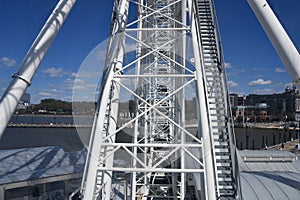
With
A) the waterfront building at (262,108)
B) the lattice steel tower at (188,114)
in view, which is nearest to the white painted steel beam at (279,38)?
the lattice steel tower at (188,114)

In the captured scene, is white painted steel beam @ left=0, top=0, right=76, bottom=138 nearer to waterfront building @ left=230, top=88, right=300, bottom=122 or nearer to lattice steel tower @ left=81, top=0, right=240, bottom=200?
lattice steel tower @ left=81, top=0, right=240, bottom=200

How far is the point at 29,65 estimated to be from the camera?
3291 millimetres

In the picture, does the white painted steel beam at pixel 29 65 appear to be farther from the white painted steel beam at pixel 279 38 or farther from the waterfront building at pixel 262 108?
the waterfront building at pixel 262 108

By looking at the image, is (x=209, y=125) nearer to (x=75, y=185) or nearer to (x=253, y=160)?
(x=75, y=185)

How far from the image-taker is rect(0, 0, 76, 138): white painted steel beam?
9.95 ft

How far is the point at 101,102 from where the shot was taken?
5656mm

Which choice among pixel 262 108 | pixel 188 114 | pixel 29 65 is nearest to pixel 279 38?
pixel 29 65

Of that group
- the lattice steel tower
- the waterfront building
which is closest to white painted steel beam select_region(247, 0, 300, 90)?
the lattice steel tower

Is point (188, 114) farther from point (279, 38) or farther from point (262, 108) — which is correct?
point (262, 108)

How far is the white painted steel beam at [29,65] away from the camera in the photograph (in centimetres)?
303

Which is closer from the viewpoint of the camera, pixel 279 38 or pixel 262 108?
pixel 279 38

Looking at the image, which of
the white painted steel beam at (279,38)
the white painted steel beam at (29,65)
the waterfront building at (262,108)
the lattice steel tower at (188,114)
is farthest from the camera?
the waterfront building at (262,108)

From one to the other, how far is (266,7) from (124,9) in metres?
4.58

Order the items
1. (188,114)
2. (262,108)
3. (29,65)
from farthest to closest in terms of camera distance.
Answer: (262,108)
(188,114)
(29,65)
